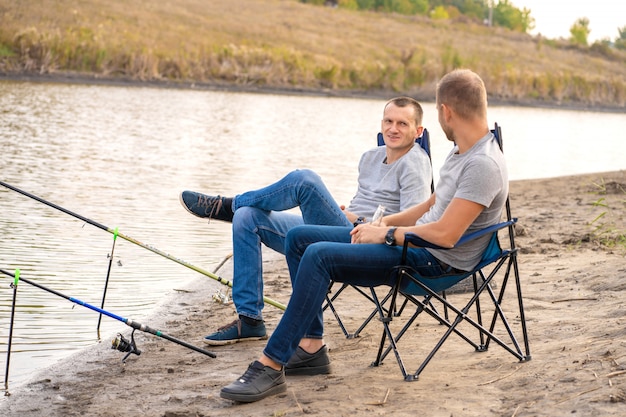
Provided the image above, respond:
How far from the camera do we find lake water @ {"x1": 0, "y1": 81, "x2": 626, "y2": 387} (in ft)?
19.0

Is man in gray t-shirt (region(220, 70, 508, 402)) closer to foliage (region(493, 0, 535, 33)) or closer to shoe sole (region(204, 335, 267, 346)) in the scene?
shoe sole (region(204, 335, 267, 346))

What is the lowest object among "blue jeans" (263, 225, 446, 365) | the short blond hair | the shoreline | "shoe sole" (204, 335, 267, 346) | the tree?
the shoreline

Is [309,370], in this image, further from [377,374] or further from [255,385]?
[255,385]

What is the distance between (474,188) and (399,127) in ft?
3.98

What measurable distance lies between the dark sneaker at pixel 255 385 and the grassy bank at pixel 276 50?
27.6 m

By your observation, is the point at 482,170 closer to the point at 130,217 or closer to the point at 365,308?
the point at 365,308

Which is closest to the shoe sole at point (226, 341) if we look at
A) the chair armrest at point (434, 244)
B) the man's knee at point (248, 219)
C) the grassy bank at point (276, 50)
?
the man's knee at point (248, 219)

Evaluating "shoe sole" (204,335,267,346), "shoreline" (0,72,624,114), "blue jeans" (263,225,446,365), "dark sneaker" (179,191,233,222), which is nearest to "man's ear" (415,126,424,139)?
"dark sneaker" (179,191,233,222)

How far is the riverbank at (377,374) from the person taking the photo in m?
3.45

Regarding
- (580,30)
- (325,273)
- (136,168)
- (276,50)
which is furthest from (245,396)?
(580,30)

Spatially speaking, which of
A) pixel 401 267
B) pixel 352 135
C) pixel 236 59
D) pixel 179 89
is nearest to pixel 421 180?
pixel 401 267

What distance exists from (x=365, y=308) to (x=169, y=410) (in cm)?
200

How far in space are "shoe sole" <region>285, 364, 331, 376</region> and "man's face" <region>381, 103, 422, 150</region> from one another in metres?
1.28

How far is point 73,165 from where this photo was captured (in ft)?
39.7
